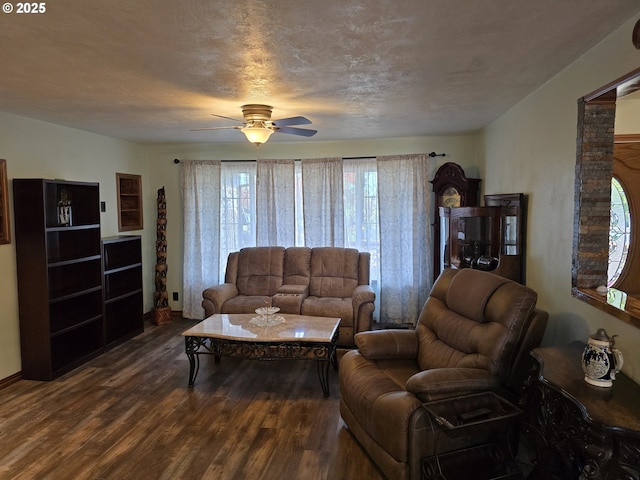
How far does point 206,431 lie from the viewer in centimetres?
290

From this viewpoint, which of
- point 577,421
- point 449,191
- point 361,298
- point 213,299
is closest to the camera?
point 577,421

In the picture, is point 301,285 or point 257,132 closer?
point 257,132

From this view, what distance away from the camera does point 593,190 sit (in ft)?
7.55

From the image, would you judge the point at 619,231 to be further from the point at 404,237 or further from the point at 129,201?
Result: the point at 129,201

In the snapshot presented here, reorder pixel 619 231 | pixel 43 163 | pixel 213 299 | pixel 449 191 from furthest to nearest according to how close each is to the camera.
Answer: pixel 449 191 → pixel 213 299 → pixel 43 163 → pixel 619 231

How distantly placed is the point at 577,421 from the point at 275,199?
450cm

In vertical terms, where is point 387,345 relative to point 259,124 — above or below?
below

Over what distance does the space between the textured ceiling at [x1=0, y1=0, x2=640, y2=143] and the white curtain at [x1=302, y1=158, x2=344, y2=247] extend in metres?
1.70

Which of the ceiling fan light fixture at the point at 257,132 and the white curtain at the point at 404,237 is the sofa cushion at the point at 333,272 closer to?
the white curtain at the point at 404,237

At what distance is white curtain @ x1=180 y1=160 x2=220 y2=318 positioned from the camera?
569 centimetres

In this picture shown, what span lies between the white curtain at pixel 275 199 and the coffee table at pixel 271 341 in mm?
2025

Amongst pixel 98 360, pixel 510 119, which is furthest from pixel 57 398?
pixel 510 119

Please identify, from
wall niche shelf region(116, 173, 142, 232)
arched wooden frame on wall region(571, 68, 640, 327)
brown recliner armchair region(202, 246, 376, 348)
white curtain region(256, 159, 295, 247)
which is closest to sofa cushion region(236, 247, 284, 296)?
brown recliner armchair region(202, 246, 376, 348)

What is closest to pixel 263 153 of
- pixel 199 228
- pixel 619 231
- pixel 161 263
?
pixel 199 228
